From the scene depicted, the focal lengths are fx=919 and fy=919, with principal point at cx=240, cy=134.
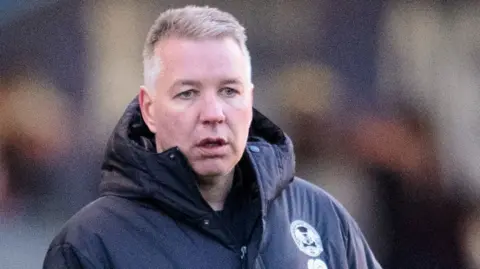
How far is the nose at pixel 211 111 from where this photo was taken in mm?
1987

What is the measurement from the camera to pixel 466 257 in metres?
3.45

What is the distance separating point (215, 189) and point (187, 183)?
12 centimetres

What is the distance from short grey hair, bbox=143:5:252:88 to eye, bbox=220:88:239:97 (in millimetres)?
84

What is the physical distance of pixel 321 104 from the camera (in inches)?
127

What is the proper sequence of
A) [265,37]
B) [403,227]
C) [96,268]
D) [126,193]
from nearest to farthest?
[96,268] → [126,193] → [265,37] → [403,227]

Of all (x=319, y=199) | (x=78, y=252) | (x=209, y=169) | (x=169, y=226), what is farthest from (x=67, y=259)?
(x=319, y=199)

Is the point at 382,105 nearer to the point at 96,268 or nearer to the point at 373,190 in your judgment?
the point at 373,190

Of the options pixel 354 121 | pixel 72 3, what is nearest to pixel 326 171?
pixel 354 121

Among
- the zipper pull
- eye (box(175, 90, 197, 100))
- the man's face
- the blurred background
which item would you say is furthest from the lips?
the blurred background

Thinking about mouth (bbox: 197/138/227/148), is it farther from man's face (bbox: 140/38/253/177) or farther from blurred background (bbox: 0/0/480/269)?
blurred background (bbox: 0/0/480/269)

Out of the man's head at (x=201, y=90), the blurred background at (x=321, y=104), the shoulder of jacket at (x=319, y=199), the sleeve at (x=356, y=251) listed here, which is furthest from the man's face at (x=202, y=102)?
the blurred background at (x=321, y=104)

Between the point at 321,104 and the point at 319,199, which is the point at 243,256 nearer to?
the point at 319,199

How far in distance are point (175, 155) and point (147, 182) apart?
85mm

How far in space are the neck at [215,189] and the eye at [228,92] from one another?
0.19 meters
